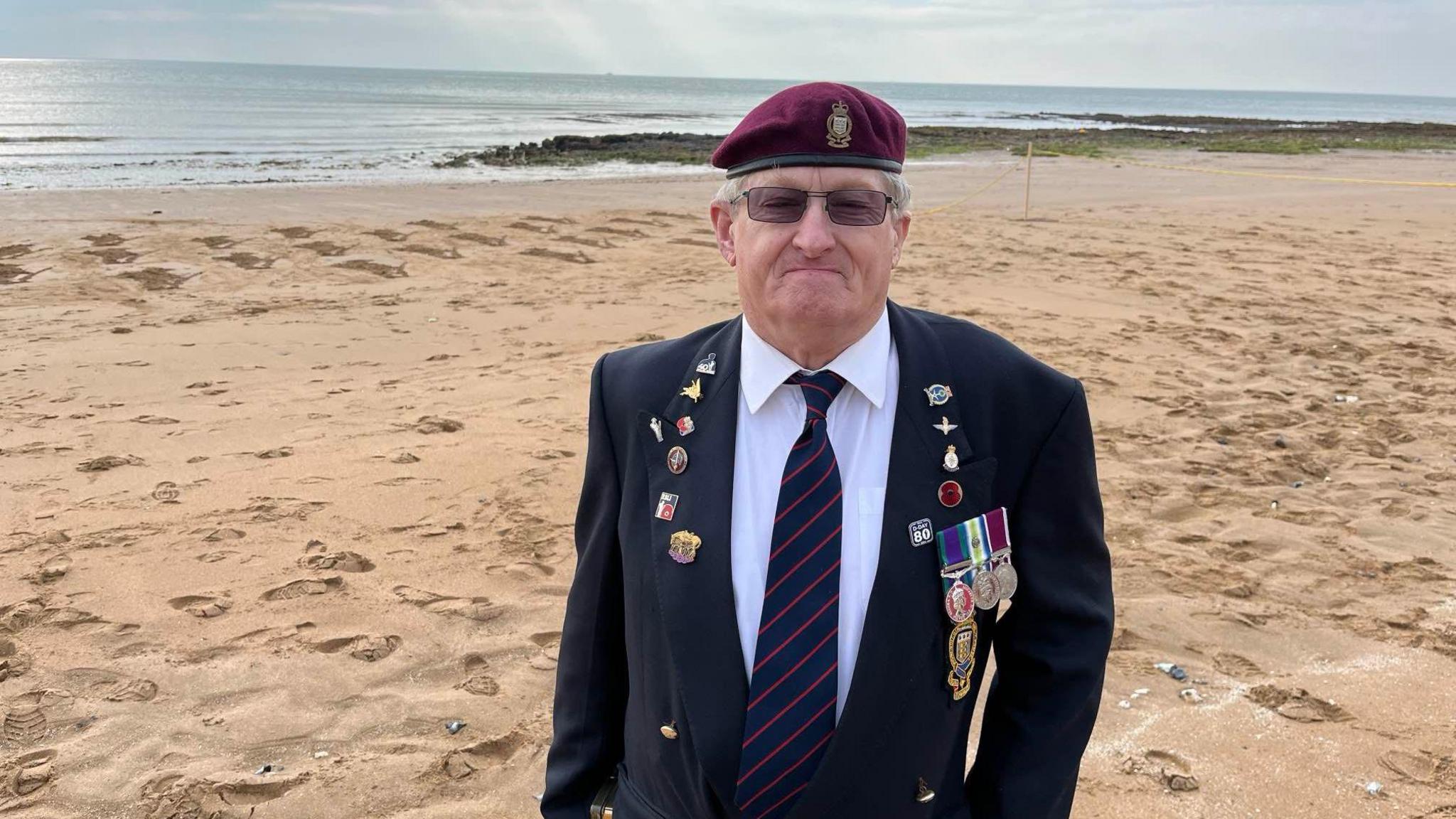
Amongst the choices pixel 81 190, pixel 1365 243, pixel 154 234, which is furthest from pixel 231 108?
pixel 1365 243

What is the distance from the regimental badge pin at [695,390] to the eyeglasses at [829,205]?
0.27 metres

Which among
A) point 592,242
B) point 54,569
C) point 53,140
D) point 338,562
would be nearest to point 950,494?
point 338,562

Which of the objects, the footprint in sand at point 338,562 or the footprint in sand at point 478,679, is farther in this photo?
the footprint in sand at point 338,562

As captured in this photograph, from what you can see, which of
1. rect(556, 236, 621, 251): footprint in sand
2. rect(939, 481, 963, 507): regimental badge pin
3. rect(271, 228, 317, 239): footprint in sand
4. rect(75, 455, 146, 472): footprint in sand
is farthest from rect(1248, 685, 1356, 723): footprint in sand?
rect(271, 228, 317, 239): footprint in sand

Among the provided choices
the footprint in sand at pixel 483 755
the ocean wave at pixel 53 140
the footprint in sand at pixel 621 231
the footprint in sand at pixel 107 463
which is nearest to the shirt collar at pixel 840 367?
the footprint in sand at pixel 483 755

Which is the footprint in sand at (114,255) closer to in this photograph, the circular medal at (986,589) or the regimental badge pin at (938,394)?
the regimental badge pin at (938,394)

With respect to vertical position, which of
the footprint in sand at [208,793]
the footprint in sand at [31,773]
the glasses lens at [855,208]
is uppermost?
the glasses lens at [855,208]

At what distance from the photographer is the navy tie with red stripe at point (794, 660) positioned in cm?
135

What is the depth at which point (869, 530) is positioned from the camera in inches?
54.7

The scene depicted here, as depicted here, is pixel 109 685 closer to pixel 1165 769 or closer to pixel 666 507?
pixel 666 507

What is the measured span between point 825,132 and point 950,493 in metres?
0.56

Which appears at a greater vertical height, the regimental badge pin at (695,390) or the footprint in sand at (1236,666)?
the regimental badge pin at (695,390)

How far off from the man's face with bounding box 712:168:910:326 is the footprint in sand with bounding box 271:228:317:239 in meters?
11.1

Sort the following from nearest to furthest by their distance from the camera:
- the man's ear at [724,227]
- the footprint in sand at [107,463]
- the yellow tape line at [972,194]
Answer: the man's ear at [724,227] < the footprint in sand at [107,463] < the yellow tape line at [972,194]
